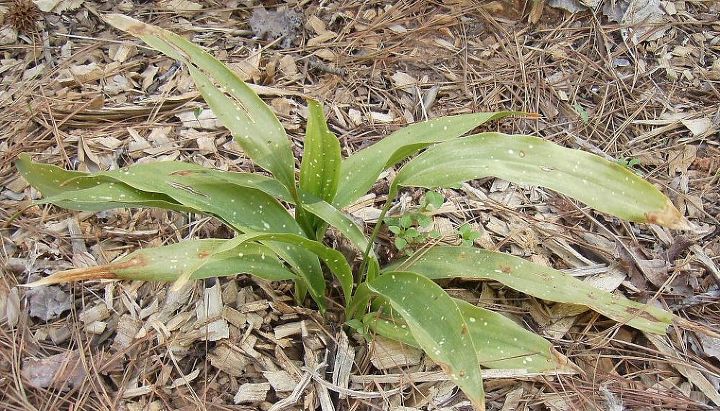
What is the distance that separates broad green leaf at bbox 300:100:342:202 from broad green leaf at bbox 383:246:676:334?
0.73ft

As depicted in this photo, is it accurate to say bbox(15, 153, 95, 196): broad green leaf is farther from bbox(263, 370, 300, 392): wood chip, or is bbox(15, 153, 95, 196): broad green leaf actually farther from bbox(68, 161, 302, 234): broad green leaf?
bbox(263, 370, 300, 392): wood chip

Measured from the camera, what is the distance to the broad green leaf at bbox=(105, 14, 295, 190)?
1.19 m

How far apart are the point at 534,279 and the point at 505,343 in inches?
6.3

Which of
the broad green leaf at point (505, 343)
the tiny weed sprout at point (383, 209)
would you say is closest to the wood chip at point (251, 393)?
the tiny weed sprout at point (383, 209)

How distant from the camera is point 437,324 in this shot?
1.01 meters

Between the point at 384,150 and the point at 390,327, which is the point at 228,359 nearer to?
the point at 390,327

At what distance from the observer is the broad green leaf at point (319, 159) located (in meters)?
1.13

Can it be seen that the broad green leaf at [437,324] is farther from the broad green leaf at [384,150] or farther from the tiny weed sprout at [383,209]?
the broad green leaf at [384,150]

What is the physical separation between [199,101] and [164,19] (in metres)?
0.37

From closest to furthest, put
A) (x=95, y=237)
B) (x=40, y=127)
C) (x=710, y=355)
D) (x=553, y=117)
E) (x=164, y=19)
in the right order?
(x=710, y=355) < (x=95, y=237) < (x=40, y=127) < (x=553, y=117) < (x=164, y=19)

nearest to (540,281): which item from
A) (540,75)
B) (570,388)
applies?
(570,388)

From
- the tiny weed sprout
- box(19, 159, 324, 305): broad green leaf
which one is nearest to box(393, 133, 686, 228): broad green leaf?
the tiny weed sprout

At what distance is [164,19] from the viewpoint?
1.87m

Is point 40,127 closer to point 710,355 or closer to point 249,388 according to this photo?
point 249,388
